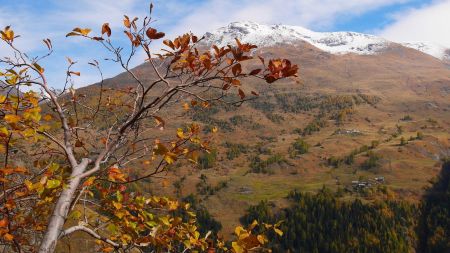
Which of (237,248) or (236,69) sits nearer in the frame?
(236,69)

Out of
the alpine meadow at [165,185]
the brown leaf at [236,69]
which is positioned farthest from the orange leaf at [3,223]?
the brown leaf at [236,69]

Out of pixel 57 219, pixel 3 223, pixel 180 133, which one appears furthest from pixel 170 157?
pixel 3 223

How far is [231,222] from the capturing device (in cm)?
16112

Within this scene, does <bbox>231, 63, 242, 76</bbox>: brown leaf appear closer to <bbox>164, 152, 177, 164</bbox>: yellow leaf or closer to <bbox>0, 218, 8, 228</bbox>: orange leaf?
<bbox>164, 152, 177, 164</bbox>: yellow leaf

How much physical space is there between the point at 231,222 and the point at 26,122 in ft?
527

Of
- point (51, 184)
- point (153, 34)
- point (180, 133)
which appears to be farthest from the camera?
point (180, 133)

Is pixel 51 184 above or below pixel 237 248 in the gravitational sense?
above

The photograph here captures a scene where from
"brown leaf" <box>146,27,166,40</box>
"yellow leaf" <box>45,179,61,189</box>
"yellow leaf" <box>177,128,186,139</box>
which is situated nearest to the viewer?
"yellow leaf" <box>45,179,61,189</box>

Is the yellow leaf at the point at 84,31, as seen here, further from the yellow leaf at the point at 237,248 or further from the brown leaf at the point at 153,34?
the yellow leaf at the point at 237,248

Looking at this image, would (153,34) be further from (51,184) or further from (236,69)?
(51,184)

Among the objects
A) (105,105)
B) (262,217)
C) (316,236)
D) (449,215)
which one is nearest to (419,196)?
(449,215)

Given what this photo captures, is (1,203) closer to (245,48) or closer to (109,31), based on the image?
(109,31)

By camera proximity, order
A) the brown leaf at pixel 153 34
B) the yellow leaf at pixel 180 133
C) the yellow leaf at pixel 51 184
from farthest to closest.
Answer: the yellow leaf at pixel 180 133 < the brown leaf at pixel 153 34 < the yellow leaf at pixel 51 184

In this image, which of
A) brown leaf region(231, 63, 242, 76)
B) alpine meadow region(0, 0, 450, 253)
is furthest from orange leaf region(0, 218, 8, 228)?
brown leaf region(231, 63, 242, 76)
